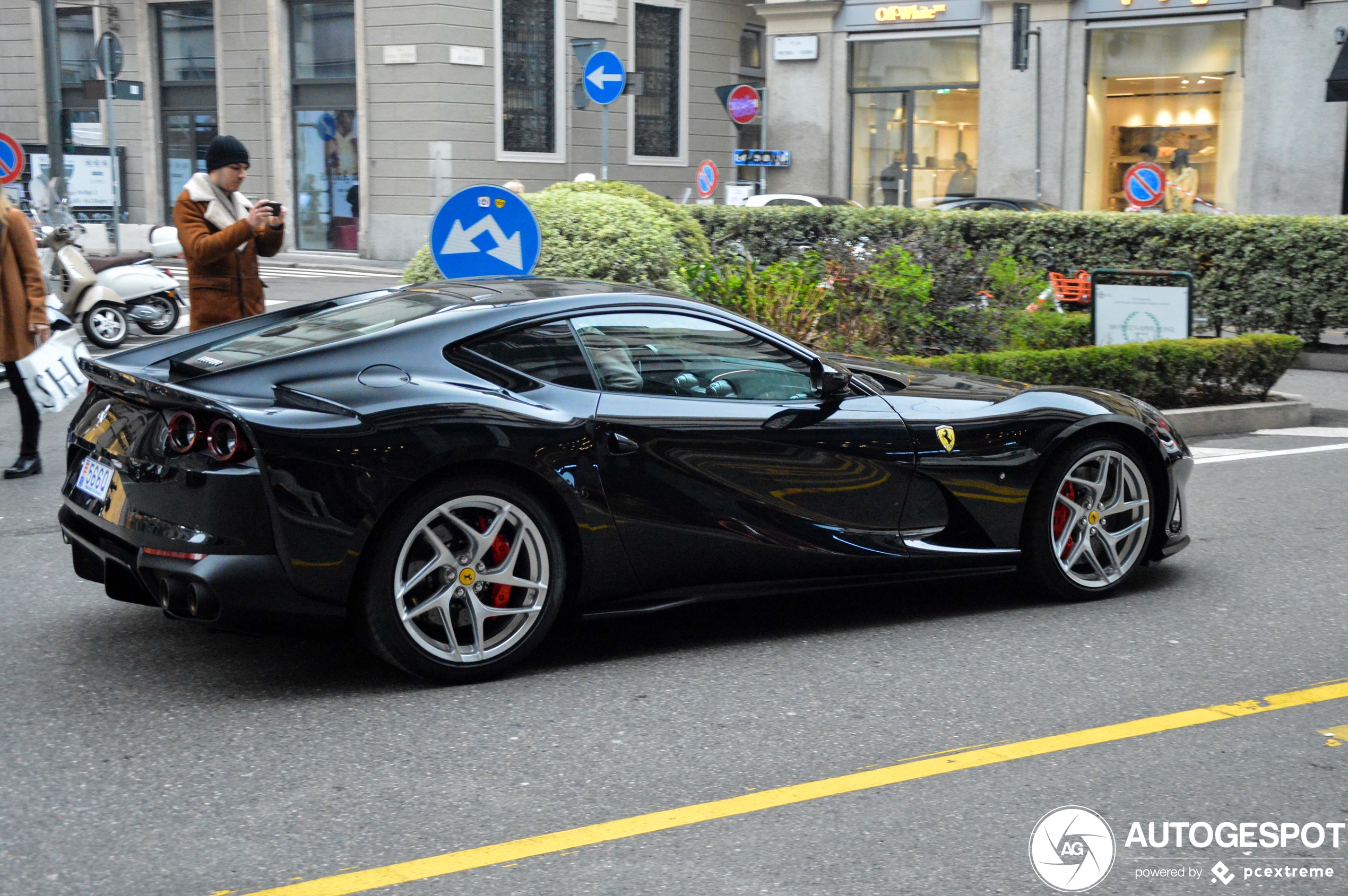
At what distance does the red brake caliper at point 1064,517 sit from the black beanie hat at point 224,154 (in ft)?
14.5

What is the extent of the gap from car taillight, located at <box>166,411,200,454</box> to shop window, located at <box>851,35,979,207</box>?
2407 centimetres

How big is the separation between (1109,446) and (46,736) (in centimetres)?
401

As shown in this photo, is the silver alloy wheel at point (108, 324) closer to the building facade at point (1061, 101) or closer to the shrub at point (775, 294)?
the shrub at point (775, 294)

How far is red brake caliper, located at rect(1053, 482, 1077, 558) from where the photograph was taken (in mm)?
5914

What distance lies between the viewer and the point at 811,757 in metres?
4.24

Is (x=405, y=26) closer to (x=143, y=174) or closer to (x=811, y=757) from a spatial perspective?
Answer: (x=143, y=174)

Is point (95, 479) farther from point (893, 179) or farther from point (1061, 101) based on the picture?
point (893, 179)

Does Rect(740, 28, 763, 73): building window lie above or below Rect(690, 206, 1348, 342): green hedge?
above

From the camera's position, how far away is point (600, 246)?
10125 millimetres

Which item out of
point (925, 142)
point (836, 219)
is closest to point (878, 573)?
point (836, 219)

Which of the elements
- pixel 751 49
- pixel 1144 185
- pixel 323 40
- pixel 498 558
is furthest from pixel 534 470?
pixel 751 49

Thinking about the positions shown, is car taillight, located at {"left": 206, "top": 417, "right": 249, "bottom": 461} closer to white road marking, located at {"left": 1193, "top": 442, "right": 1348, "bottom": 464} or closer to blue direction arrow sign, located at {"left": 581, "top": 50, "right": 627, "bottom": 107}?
white road marking, located at {"left": 1193, "top": 442, "right": 1348, "bottom": 464}

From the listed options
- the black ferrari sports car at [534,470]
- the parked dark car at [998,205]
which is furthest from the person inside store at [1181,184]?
the black ferrari sports car at [534,470]

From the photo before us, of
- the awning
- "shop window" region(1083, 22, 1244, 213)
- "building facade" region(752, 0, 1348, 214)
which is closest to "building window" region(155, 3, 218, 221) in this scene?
"building facade" region(752, 0, 1348, 214)
